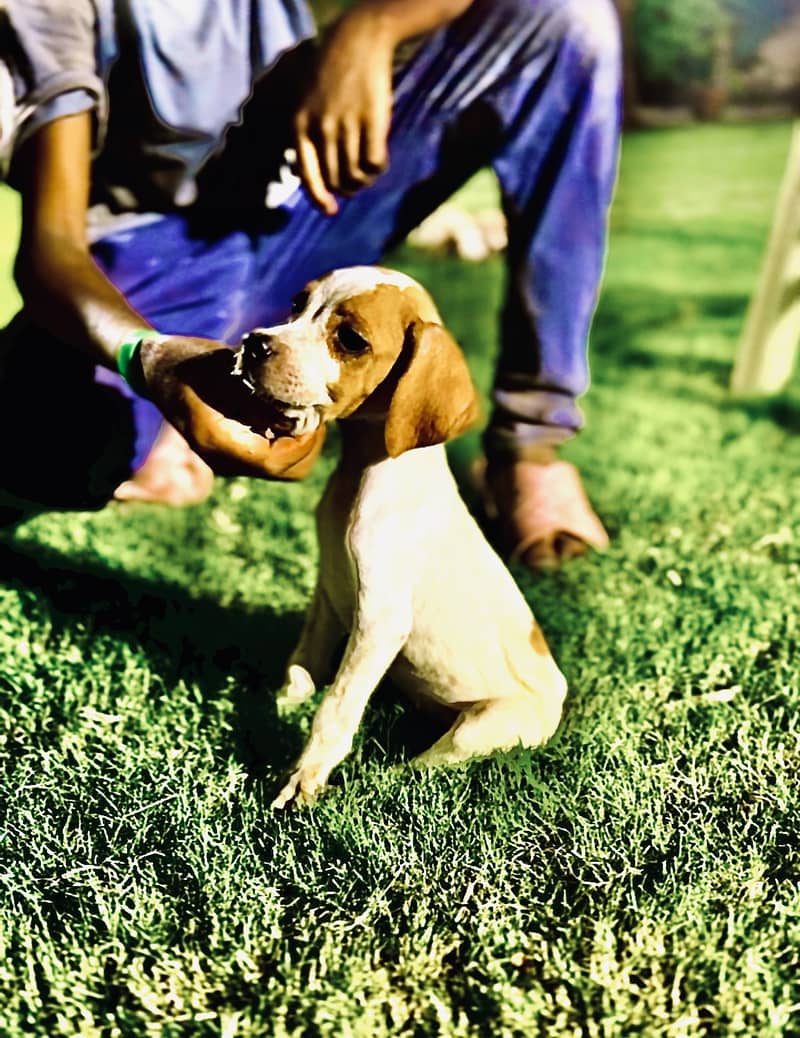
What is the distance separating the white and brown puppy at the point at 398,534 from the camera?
5.42ft

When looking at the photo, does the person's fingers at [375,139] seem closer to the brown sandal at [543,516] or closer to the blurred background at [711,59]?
the brown sandal at [543,516]

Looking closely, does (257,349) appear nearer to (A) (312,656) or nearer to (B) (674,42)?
(A) (312,656)

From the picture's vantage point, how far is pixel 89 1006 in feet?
5.00

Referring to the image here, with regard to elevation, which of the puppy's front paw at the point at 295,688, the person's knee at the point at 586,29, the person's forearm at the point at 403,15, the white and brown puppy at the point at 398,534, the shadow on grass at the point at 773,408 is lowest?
the shadow on grass at the point at 773,408

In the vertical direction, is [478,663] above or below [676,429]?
above

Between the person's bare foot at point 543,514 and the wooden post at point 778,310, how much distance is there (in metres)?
1.50

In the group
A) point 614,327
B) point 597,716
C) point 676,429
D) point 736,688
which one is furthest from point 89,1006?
point 614,327

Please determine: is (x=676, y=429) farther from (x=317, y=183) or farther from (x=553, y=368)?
(x=317, y=183)

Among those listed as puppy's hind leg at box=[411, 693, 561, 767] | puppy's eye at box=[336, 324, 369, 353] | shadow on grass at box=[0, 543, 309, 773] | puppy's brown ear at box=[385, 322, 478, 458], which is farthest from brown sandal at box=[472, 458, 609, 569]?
puppy's eye at box=[336, 324, 369, 353]

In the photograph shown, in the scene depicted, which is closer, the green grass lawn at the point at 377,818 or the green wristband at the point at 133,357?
the green grass lawn at the point at 377,818

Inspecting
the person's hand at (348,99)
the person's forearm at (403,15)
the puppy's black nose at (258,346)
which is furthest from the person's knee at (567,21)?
the puppy's black nose at (258,346)

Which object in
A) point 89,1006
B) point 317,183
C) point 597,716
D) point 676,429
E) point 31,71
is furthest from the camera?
point 676,429

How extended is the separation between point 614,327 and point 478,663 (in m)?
3.39

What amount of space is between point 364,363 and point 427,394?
0.35 ft
